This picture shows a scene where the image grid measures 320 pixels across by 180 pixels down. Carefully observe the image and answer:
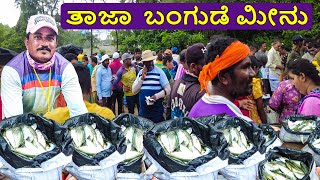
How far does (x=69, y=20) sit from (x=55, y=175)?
671 cm

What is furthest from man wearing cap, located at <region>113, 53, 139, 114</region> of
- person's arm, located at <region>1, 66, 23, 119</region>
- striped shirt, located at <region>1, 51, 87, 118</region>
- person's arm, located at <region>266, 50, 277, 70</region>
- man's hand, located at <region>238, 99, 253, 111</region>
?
person's arm, located at <region>1, 66, 23, 119</region>

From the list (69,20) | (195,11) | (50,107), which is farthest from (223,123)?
(195,11)

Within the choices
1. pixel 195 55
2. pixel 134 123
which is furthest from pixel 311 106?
pixel 134 123

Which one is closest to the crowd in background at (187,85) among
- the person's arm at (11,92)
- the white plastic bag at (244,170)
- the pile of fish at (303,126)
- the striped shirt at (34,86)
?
the pile of fish at (303,126)

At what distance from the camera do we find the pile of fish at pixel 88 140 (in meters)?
1.39

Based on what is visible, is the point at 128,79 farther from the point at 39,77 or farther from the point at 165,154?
the point at 165,154

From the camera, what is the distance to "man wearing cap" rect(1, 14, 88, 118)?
208 centimetres

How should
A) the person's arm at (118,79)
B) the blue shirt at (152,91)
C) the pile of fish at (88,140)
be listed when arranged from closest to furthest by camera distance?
the pile of fish at (88,140) < the blue shirt at (152,91) < the person's arm at (118,79)

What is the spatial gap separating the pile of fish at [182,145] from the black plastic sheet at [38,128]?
0.31 meters

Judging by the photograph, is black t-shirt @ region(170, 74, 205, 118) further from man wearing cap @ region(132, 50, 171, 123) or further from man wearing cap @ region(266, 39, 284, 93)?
man wearing cap @ region(266, 39, 284, 93)

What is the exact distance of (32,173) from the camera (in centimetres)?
127

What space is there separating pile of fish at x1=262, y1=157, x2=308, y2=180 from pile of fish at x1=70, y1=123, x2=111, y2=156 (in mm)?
546

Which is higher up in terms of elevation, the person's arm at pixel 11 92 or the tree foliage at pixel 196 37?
the tree foliage at pixel 196 37

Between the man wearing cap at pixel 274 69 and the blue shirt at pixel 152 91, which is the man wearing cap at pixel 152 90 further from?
the man wearing cap at pixel 274 69
